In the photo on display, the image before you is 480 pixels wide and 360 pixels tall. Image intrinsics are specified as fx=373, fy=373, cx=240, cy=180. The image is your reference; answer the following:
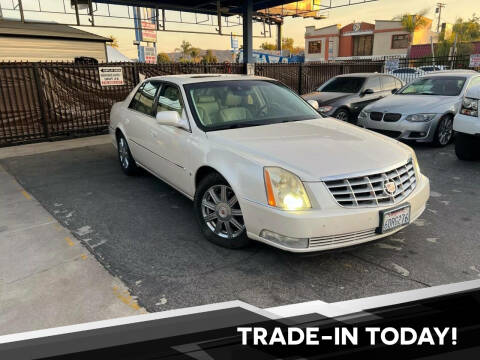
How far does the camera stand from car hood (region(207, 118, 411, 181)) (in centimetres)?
288

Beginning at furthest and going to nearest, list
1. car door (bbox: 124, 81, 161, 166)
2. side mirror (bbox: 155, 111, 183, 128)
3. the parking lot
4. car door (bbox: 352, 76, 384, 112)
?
car door (bbox: 352, 76, 384, 112)
car door (bbox: 124, 81, 161, 166)
side mirror (bbox: 155, 111, 183, 128)
the parking lot

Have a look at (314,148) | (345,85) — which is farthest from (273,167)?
(345,85)

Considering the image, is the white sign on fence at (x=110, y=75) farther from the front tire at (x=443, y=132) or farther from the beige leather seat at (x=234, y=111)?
the front tire at (x=443, y=132)

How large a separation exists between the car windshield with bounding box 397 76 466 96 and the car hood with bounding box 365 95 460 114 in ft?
1.05

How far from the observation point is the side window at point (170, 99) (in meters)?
4.13

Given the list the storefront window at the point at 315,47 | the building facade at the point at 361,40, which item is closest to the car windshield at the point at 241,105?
the building facade at the point at 361,40

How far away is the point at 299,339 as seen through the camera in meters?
1.61

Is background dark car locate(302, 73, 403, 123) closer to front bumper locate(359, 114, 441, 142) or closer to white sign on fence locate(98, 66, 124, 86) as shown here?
front bumper locate(359, 114, 441, 142)

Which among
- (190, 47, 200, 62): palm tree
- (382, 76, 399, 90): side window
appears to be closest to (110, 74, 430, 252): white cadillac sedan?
(382, 76, 399, 90): side window

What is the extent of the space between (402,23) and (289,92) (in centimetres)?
5609

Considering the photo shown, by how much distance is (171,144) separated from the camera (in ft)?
13.3

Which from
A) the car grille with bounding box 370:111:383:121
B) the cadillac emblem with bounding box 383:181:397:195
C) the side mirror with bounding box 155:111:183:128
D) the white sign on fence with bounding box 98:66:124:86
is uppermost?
the white sign on fence with bounding box 98:66:124:86

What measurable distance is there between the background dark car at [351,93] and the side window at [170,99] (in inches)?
197

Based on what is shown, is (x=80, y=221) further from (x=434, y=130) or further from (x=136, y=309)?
(x=434, y=130)
